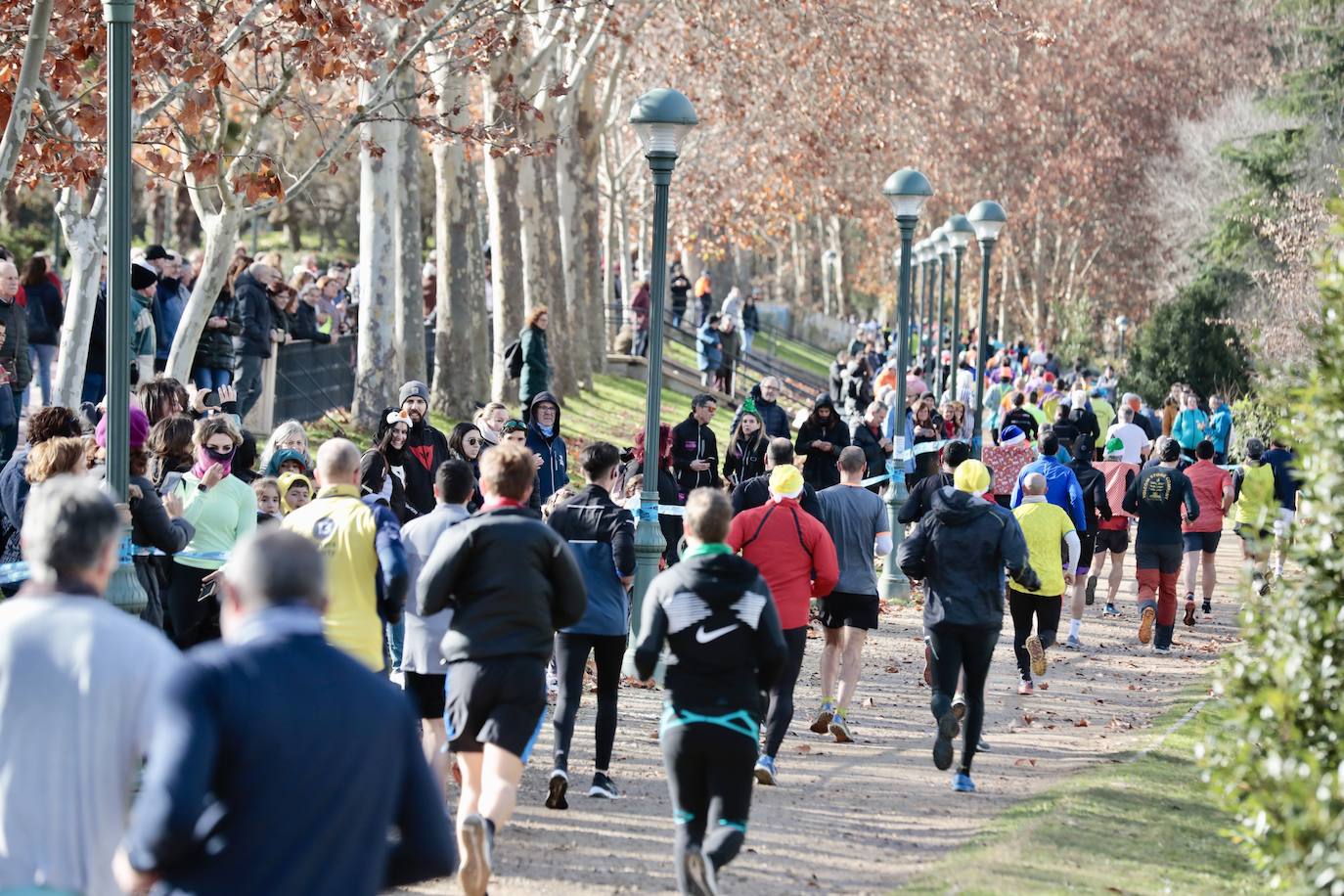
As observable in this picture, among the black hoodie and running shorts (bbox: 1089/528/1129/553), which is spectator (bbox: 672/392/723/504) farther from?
the black hoodie

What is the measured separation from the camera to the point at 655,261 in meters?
12.7

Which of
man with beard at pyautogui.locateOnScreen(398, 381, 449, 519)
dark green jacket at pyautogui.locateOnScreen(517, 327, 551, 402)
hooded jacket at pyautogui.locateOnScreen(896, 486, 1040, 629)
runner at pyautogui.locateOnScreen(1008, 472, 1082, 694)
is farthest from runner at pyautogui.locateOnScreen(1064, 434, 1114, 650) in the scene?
man with beard at pyautogui.locateOnScreen(398, 381, 449, 519)

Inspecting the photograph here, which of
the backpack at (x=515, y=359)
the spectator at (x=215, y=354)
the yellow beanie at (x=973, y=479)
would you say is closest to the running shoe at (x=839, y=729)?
the yellow beanie at (x=973, y=479)

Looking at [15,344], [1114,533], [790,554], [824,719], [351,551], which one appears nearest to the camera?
[351,551]

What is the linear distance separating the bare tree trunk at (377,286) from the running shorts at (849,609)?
38.2ft

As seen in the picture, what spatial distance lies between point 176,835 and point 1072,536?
1079cm

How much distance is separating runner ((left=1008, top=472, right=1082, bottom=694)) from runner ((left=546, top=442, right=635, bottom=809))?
15.9 ft

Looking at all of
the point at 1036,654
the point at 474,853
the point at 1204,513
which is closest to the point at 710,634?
the point at 474,853

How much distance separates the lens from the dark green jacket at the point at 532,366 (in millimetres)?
20125

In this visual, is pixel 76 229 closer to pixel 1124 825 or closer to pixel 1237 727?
pixel 1124 825

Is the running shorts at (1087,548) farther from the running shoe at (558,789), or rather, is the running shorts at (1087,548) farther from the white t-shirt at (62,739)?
the white t-shirt at (62,739)

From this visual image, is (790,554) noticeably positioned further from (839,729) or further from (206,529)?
(206,529)

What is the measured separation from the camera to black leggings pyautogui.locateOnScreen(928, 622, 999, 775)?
34.3 ft

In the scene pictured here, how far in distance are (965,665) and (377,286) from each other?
1321 centimetres
